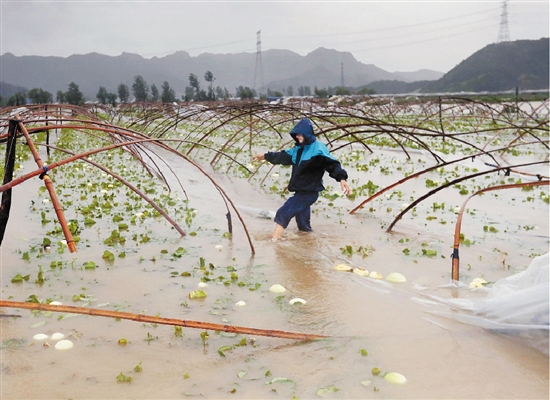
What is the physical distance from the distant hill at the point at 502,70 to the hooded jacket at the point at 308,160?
87.6 m

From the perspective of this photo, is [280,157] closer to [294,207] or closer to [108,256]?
[294,207]

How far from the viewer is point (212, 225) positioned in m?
7.36

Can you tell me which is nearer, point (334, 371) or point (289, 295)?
point (334, 371)

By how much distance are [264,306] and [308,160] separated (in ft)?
8.70

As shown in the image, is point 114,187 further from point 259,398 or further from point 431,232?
point 259,398

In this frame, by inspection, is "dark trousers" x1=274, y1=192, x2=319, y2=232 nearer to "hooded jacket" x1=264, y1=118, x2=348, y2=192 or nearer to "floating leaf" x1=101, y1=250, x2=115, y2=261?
"hooded jacket" x1=264, y1=118, x2=348, y2=192

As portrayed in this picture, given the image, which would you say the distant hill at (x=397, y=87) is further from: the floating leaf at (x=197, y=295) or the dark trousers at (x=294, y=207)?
the floating leaf at (x=197, y=295)

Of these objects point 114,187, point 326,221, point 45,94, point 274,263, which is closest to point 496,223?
point 326,221

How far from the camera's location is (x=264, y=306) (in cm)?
443

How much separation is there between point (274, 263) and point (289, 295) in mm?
1002

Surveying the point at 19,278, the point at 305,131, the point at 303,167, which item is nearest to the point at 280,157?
the point at 303,167

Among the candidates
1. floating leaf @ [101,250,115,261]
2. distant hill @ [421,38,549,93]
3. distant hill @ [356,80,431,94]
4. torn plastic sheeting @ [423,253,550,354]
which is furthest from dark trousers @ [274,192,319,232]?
distant hill @ [356,80,431,94]

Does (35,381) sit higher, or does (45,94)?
(45,94)

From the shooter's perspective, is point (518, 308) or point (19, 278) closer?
point (518, 308)
